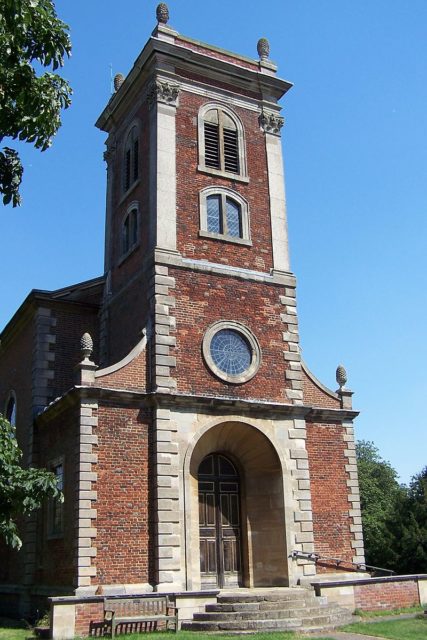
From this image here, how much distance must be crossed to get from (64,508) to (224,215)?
31.5ft

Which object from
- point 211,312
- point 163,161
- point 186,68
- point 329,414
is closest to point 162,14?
point 186,68

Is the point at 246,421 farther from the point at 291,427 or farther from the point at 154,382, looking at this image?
the point at 154,382

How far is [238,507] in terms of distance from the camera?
782 inches

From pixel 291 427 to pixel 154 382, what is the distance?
A: 422 centimetres

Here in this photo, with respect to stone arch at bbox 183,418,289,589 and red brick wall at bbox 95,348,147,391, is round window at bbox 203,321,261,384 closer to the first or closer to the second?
stone arch at bbox 183,418,289,589

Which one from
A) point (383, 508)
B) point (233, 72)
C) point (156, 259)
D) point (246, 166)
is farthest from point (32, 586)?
point (383, 508)

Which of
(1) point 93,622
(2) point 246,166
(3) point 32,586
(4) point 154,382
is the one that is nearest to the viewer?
(1) point 93,622

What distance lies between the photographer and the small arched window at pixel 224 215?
21.3 meters

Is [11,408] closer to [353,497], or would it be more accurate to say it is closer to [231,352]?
[231,352]

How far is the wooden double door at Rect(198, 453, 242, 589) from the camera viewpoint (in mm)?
18922

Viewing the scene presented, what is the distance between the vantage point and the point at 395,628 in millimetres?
14547

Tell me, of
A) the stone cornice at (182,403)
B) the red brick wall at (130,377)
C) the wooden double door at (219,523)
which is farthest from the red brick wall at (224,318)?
the wooden double door at (219,523)

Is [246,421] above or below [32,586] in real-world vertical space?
above

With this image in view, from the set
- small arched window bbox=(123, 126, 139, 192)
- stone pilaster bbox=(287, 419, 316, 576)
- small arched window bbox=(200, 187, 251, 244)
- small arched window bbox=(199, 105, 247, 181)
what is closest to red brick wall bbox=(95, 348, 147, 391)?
stone pilaster bbox=(287, 419, 316, 576)
